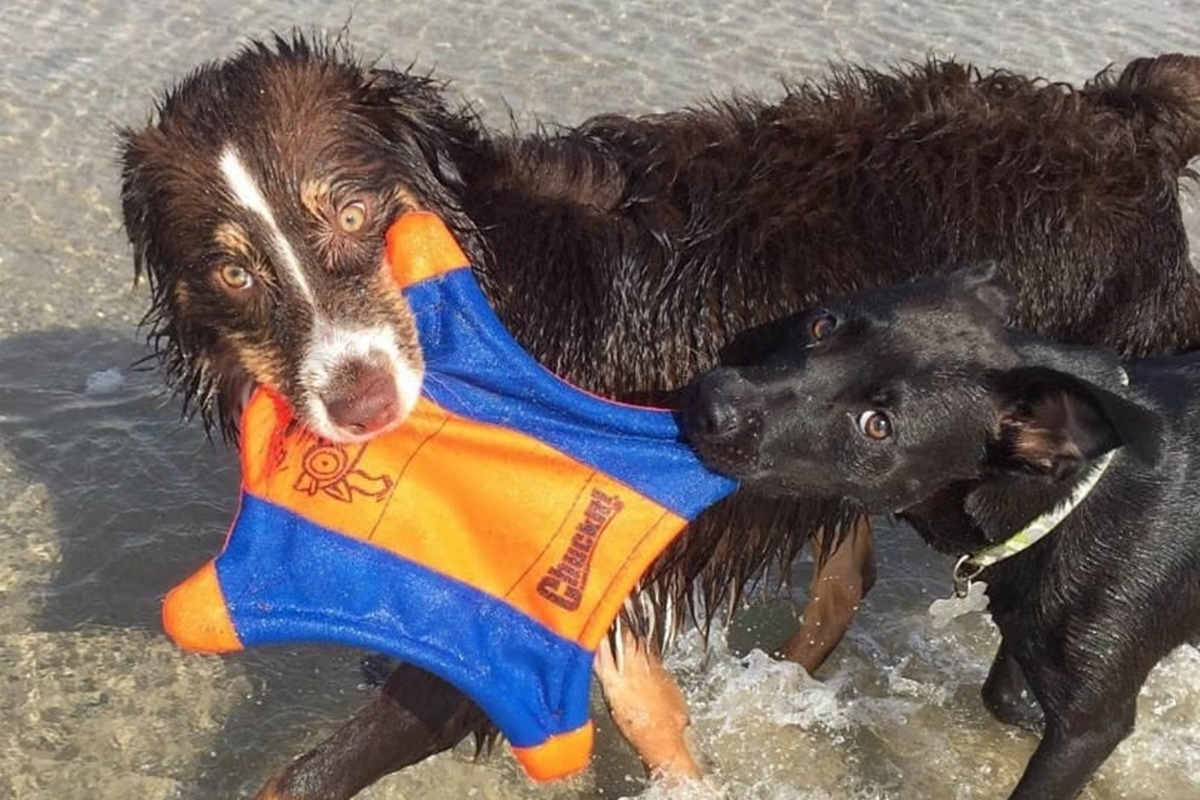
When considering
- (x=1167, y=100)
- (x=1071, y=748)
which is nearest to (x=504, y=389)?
(x=1071, y=748)

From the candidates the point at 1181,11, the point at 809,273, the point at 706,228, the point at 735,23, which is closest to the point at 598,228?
the point at 706,228

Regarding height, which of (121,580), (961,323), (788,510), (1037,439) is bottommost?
(121,580)

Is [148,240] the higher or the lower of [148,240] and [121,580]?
the higher

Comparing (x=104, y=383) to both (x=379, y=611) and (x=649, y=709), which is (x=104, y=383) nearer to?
(x=649, y=709)

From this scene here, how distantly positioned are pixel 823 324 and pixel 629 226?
1.91 feet

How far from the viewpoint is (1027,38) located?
9070 mm

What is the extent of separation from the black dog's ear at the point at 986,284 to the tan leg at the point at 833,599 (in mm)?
1356

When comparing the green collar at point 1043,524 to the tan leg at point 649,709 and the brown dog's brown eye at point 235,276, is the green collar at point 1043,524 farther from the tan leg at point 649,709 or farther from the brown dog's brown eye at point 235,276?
the brown dog's brown eye at point 235,276

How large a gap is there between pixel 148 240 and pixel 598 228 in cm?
118

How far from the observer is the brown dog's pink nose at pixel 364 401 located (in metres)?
3.48

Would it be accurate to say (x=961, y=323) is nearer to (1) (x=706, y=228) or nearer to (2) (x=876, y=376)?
(2) (x=876, y=376)

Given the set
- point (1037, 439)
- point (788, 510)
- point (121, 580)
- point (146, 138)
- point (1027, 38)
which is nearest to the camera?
point (146, 138)

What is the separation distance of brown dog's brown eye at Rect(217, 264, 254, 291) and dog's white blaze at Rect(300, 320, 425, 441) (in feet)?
0.71

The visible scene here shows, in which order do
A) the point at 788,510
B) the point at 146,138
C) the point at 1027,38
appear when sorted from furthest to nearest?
the point at 1027,38 → the point at 788,510 → the point at 146,138
